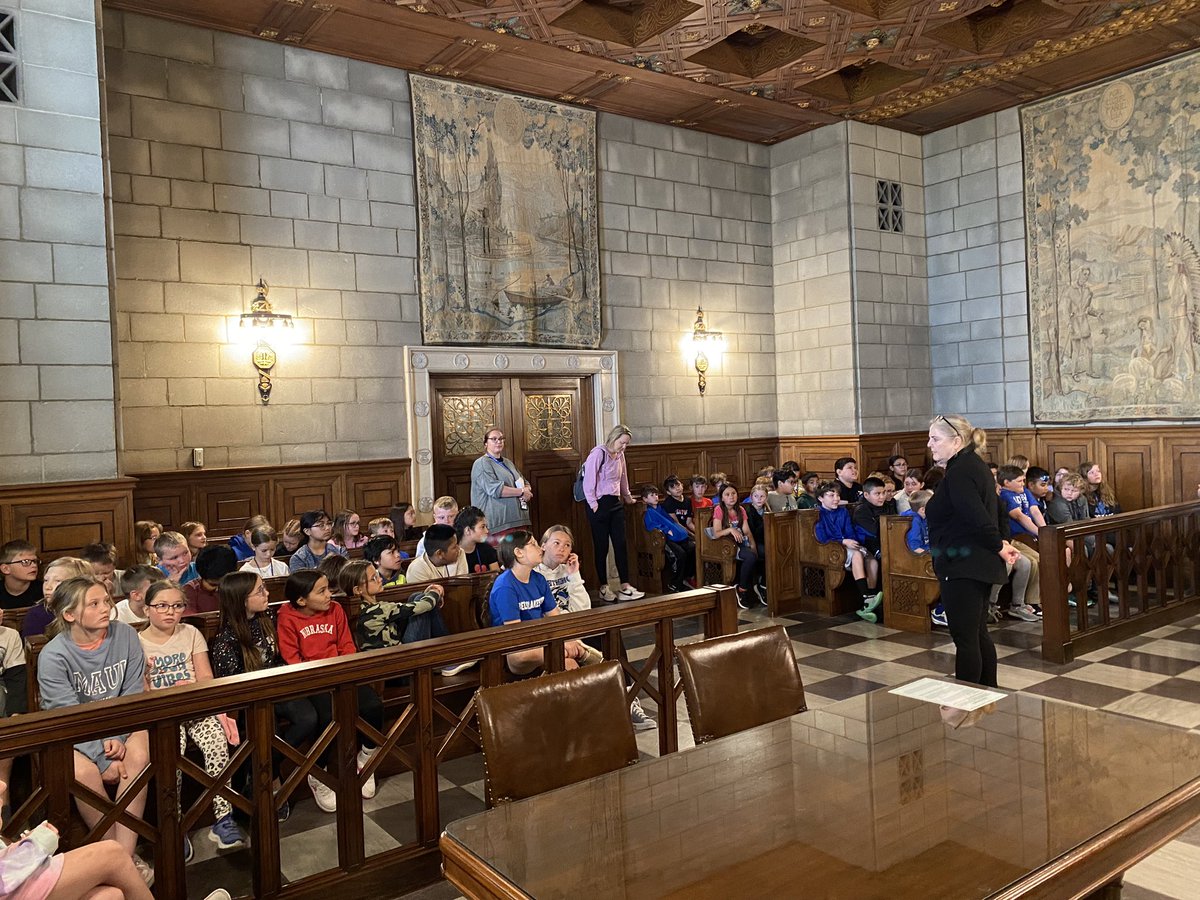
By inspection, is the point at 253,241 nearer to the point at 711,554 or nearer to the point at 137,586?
the point at 137,586

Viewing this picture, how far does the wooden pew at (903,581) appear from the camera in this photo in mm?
6484

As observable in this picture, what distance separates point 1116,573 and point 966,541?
284 centimetres

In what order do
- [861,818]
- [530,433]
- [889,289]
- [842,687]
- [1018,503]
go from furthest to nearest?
[889,289], [530,433], [1018,503], [842,687], [861,818]

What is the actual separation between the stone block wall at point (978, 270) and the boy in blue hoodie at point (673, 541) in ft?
13.4

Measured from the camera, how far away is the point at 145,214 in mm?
6953

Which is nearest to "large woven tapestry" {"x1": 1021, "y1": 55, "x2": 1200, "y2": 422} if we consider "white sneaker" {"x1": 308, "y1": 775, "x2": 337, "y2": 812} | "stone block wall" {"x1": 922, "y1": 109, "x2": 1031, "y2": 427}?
"stone block wall" {"x1": 922, "y1": 109, "x2": 1031, "y2": 427}

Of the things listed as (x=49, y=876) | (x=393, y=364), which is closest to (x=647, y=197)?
(x=393, y=364)

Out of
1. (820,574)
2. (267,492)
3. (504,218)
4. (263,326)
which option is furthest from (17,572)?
(820,574)

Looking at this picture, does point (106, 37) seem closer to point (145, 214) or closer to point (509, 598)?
point (145, 214)

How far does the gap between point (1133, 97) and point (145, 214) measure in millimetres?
8810

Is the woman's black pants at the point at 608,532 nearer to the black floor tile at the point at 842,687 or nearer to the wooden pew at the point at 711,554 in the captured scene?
the wooden pew at the point at 711,554

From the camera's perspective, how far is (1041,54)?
8.34m

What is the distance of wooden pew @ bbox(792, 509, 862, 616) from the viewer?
718 cm

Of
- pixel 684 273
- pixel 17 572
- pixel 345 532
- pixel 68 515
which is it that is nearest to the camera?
pixel 17 572
